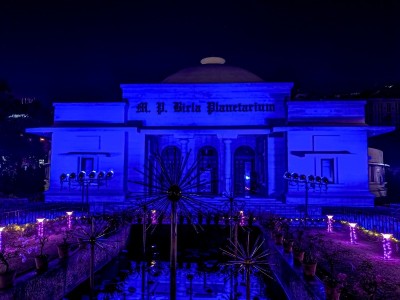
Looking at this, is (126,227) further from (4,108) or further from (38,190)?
(4,108)

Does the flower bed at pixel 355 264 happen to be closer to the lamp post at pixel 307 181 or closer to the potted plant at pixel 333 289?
the potted plant at pixel 333 289

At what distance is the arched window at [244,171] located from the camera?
29.2m

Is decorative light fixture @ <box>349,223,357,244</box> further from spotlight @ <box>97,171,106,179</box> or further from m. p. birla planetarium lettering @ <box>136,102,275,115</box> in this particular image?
spotlight @ <box>97,171,106,179</box>

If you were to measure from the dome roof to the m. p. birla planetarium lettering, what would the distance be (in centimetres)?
355

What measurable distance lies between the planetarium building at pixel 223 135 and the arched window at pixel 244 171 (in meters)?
1.33

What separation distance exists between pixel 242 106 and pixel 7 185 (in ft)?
74.8

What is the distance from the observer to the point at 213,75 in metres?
30.8

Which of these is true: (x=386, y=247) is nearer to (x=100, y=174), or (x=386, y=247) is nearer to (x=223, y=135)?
(x=223, y=135)

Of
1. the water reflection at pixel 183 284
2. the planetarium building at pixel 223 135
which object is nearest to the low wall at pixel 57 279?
the water reflection at pixel 183 284

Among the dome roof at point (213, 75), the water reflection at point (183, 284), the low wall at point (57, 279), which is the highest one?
the dome roof at point (213, 75)

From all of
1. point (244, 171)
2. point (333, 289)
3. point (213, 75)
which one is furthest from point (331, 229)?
point (213, 75)

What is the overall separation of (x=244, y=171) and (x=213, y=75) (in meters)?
8.26

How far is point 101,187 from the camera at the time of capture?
1041 inches

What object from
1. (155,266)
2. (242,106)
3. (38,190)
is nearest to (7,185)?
(38,190)
